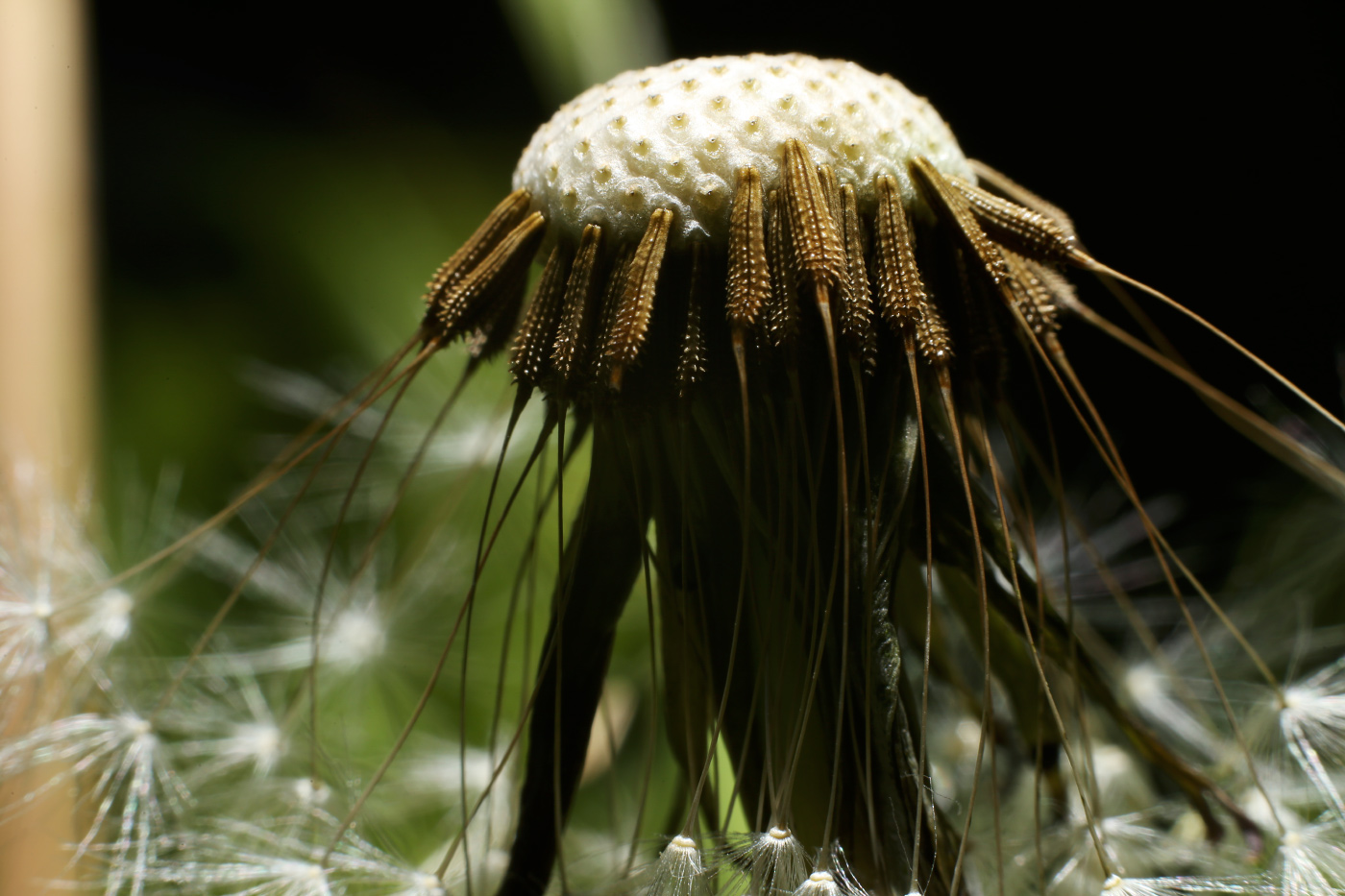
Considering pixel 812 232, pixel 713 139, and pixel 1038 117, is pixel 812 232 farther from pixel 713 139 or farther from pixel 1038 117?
pixel 1038 117

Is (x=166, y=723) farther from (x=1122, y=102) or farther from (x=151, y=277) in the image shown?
(x=1122, y=102)

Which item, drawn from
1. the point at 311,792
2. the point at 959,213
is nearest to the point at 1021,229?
the point at 959,213

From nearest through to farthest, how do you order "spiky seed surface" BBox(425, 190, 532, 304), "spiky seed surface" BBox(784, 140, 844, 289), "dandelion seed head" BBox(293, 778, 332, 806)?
1. "spiky seed surface" BBox(784, 140, 844, 289)
2. "spiky seed surface" BBox(425, 190, 532, 304)
3. "dandelion seed head" BBox(293, 778, 332, 806)

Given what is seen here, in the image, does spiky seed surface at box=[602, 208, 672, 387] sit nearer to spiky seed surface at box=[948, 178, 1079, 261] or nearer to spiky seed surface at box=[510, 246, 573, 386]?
→ spiky seed surface at box=[510, 246, 573, 386]

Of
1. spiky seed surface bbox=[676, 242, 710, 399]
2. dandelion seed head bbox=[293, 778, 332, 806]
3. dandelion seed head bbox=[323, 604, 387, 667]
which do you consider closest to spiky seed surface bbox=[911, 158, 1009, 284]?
spiky seed surface bbox=[676, 242, 710, 399]

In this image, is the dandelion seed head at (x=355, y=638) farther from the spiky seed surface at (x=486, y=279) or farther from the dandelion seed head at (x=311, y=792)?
the spiky seed surface at (x=486, y=279)

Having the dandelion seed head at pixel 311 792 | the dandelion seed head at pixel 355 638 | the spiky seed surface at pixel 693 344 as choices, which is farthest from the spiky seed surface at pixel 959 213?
the dandelion seed head at pixel 355 638

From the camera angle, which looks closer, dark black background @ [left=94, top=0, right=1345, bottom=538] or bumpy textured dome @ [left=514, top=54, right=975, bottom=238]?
bumpy textured dome @ [left=514, top=54, right=975, bottom=238]
